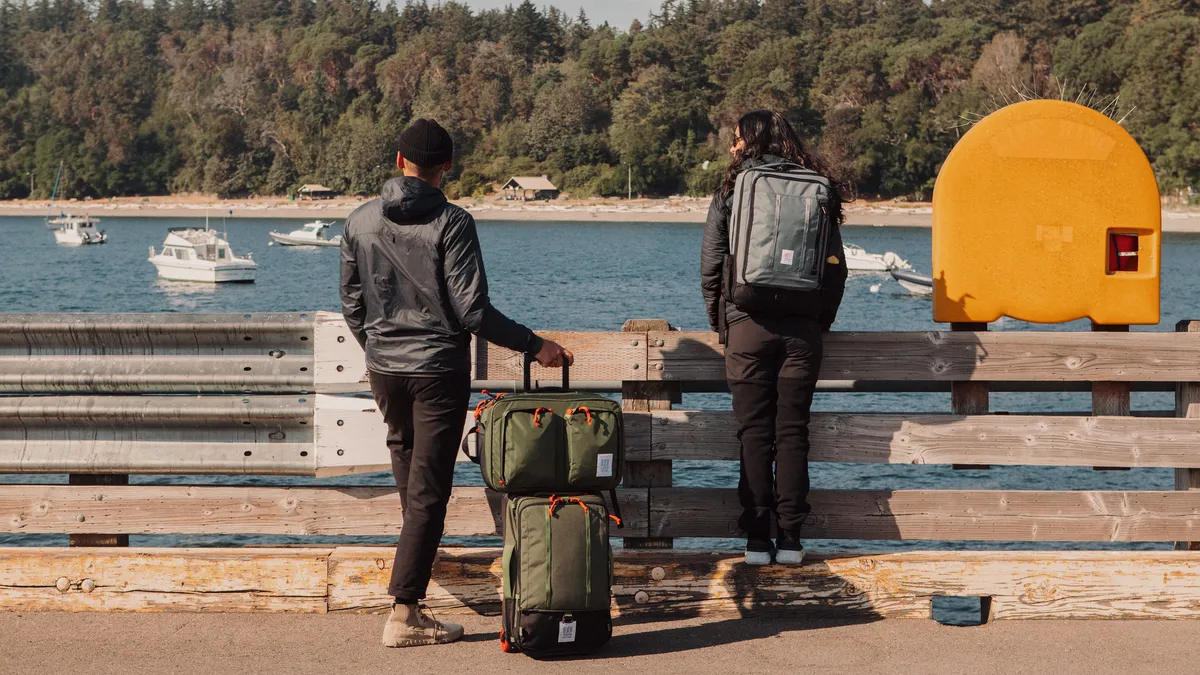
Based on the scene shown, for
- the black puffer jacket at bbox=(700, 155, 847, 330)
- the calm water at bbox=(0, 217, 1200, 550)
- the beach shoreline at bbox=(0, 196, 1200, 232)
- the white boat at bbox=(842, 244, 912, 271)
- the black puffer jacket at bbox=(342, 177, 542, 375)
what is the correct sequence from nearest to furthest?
the black puffer jacket at bbox=(342, 177, 542, 375), the black puffer jacket at bbox=(700, 155, 847, 330), the calm water at bbox=(0, 217, 1200, 550), the white boat at bbox=(842, 244, 912, 271), the beach shoreline at bbox=(0, 196, 1200, 232)

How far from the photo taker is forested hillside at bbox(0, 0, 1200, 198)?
13712 cm

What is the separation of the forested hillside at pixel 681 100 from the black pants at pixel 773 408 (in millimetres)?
117747

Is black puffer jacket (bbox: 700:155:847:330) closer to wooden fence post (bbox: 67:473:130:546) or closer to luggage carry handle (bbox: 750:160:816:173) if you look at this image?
luggage carry handle (bbox: 750:160:816:173)

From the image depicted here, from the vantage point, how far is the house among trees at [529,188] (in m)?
162

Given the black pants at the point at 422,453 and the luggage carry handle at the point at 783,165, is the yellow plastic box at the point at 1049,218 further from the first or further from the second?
the black pants at the point at 422,453

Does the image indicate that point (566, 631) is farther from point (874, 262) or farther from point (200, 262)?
point (200, 262)

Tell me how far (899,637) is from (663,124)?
514 feet

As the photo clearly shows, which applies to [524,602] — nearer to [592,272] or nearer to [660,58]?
[592,272]

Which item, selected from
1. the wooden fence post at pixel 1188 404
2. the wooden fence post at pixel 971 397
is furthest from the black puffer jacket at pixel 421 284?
the wooden fence post at pixel 1188 404

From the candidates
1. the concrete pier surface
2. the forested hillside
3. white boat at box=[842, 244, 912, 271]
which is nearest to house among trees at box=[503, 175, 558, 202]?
the forested hillside

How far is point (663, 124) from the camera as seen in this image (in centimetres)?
15962

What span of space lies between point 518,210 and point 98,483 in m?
152

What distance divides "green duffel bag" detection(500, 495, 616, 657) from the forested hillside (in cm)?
11857

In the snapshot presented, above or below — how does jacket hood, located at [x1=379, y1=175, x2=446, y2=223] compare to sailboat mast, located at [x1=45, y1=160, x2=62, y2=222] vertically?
below
